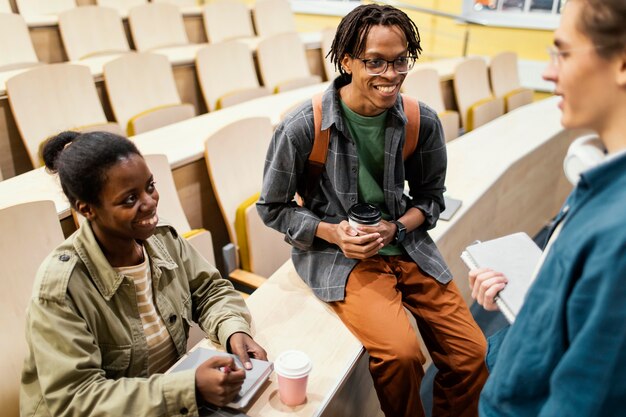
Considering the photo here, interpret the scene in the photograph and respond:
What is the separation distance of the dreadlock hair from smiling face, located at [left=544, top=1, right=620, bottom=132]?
25.5 inches

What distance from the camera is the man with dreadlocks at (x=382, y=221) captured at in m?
1.28

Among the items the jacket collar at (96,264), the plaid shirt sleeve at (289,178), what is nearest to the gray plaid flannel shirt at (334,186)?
the plaid shirt sleeve at (289,178)

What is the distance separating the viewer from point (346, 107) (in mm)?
1386

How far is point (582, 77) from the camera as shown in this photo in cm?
68

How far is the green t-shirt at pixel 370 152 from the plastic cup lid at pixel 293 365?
1.76 feet

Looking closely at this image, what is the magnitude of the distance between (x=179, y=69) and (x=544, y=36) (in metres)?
3.10

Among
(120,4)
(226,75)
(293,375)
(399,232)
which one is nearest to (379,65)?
(399,232)

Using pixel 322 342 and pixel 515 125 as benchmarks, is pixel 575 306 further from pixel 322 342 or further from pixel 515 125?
pixel 515 125

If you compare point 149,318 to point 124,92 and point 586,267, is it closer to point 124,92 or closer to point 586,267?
point 586,267

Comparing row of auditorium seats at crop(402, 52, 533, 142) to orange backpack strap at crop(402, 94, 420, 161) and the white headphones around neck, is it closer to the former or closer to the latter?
orange backpack strap at crop(402, 94, 420, 161)

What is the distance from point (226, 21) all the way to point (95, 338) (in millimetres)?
3698

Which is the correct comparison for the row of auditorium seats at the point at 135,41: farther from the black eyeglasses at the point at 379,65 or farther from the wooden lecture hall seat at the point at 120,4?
the black eyeglasses at the point at 379,65

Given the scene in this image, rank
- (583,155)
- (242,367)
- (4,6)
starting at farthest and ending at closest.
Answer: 1. (4,6)
2. (242,367)
3. (583,155)

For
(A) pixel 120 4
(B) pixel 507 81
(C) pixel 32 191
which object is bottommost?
(B) pixel 507 81
